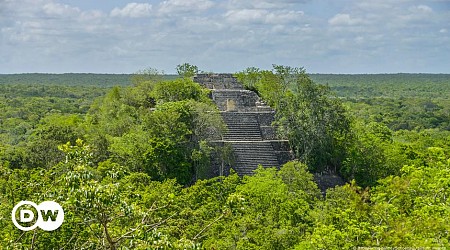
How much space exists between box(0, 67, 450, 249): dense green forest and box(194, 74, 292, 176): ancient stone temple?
528 mm

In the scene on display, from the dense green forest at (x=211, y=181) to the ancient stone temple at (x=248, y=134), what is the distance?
0.53 metres

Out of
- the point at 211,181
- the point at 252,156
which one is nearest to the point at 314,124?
the point at 252,156

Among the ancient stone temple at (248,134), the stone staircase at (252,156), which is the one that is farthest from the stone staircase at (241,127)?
the stone staircase at (252,156)

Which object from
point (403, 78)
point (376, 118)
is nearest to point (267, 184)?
point (376, 118)

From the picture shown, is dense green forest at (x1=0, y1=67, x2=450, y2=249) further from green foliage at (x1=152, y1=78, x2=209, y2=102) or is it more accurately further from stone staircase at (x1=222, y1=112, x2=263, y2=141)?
stone staircase at (x1=222, y1=112, x2=263, y2=141)

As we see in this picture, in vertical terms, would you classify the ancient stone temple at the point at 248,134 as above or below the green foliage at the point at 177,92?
below

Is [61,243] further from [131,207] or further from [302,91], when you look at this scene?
[302,91]

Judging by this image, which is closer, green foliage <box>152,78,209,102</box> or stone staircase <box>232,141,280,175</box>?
stone staircase <box>232,141,280,175</box>

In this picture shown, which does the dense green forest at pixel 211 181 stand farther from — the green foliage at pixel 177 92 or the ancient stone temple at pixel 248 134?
the ancient stone temple at pixel 248 134

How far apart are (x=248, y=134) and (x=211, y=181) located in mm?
5921

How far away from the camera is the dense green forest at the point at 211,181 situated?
6.75 metres

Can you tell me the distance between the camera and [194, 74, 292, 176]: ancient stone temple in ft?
71.2

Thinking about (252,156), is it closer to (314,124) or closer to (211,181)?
(314,124)

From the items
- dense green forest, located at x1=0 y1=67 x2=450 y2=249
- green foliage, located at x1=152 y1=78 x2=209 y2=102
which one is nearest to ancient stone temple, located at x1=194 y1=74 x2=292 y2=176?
dense green forest, located at x1=0 y1=67 x2=450 y2=249
